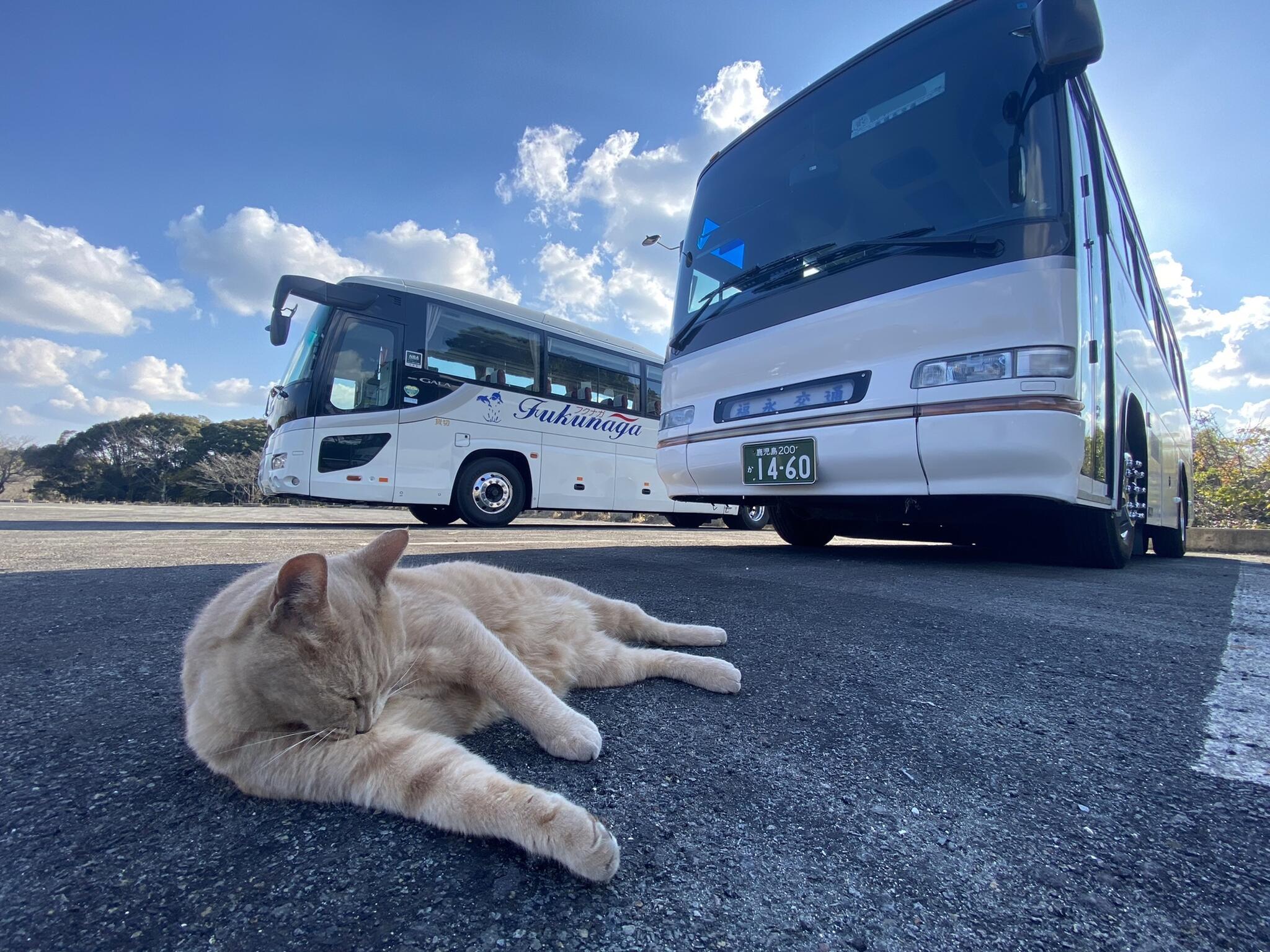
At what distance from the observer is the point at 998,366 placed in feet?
8.29

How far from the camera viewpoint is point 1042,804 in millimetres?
799

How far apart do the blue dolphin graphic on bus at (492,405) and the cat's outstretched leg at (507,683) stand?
252 inches

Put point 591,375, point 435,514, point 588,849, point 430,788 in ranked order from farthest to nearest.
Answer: point 591,375 < point 435,514 < point 430,788 < point 588,849

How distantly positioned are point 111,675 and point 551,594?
105 cm

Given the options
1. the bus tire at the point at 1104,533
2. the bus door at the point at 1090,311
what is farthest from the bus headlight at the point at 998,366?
the bus tire at the point at 1104,533

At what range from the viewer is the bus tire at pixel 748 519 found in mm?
9680

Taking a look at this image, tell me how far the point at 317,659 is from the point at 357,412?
6320mm

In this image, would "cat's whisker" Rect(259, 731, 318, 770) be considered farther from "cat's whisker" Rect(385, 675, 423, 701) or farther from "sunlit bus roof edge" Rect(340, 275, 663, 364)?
"sunlit bus roof edge" Rect(340, 275, 663, 364)

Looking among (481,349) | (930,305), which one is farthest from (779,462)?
(481,349)

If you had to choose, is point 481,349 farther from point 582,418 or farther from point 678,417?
point 678,417

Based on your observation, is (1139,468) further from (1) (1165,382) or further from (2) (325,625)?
(2) (325,625)

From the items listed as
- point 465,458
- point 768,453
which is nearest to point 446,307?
point 465,458

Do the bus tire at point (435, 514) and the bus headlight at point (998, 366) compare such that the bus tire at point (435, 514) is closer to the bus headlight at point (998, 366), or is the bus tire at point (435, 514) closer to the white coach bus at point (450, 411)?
the white coach bus at point (450, 411)

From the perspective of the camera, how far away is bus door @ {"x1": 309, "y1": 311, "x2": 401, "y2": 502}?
6.40 m
